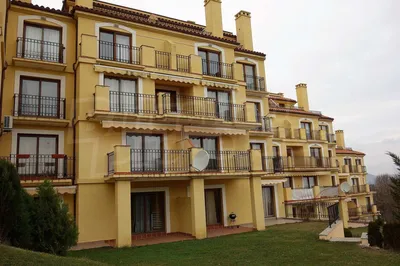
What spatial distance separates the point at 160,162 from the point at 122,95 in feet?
15.0

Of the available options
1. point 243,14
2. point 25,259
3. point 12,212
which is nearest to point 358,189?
point 243,14

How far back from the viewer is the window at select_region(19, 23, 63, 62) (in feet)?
59.2

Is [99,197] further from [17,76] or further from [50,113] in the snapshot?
[17,76]

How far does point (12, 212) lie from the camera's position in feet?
32.6

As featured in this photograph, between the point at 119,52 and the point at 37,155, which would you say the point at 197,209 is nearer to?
the point at 37,155

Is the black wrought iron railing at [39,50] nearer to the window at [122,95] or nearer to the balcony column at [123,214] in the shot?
the window at [122,95]

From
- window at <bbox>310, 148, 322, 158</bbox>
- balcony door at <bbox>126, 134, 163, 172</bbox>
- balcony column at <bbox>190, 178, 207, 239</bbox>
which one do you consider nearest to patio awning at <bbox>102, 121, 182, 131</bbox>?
balcony door at <bbox>126, 134, 163, 172</bbox>

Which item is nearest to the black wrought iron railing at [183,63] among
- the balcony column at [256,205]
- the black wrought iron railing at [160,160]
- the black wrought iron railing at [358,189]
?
the black wrought iron railing at [160,160]

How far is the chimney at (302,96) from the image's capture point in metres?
43.2

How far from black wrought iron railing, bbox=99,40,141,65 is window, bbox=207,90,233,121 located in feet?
18.9

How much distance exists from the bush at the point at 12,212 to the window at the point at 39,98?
8416 millimetres

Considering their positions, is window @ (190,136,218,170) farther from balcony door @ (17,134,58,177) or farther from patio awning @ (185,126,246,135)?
balcony door @ (17,134,58,177)

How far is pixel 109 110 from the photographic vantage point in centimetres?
1783

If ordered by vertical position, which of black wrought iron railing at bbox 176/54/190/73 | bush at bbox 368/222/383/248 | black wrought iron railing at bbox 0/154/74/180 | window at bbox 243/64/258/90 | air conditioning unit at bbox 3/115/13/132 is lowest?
bush at bbox 368/222/383/248
